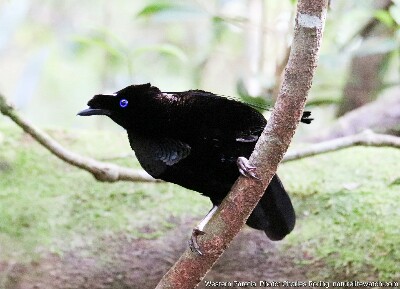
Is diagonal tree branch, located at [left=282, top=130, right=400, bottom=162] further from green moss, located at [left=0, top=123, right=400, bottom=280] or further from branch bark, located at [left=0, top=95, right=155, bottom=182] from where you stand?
branch bark, located at [left=0, top=95, right=155, bottom=182]

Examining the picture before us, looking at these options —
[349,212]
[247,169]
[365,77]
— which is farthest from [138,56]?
[247,169]

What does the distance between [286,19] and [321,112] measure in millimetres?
2964

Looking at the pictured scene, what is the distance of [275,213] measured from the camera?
207cm

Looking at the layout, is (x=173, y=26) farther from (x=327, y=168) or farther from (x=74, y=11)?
(x=327, y=168)

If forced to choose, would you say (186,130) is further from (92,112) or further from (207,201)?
(207,201)

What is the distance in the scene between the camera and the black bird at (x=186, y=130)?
71.6 inches

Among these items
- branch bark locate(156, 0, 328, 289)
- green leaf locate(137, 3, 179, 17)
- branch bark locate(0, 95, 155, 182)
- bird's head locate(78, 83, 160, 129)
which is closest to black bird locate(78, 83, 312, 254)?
bird's head locate(78, 83, 160, 129)

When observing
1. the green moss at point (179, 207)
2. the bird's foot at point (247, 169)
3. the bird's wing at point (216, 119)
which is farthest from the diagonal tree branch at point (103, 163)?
the bird's foot at point (247, 169)

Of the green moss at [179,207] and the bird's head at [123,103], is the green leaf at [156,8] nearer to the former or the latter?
the green moss at [179,207]

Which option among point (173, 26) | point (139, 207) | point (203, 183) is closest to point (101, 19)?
point (173, 26)

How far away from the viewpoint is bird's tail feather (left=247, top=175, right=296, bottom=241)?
2.03 meters

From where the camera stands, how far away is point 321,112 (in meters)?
6.37

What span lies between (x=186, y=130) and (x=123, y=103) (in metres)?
0.22

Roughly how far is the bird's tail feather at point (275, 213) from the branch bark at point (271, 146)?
0.40 m
